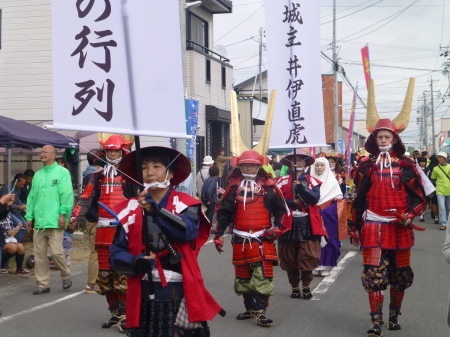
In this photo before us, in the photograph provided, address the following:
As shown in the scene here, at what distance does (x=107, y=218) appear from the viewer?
7.52 m

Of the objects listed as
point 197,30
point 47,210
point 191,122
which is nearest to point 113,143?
point 47,210

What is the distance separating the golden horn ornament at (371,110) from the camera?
7.51 meters

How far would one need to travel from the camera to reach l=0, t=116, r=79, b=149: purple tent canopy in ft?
37.9

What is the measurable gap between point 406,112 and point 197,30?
2032 cm

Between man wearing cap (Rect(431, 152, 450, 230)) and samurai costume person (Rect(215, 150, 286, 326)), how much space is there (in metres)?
12.1

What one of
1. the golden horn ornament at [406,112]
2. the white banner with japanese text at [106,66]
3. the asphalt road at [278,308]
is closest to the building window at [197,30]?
the asphalt road at [278,308]

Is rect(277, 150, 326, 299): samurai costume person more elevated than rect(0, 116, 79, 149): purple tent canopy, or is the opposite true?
rect(0, 116, 79, 149): purple tent canopy

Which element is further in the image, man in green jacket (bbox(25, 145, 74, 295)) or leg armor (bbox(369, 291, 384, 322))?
man in green jacket (bbox(25, 145, 74, 295))

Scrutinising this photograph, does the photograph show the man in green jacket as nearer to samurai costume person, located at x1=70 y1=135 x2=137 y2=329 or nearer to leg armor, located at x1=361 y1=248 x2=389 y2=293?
samurai costume person, located at x1=70 y1=135 x2=137 y2=329

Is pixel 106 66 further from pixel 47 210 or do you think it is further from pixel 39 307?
pixel 47 210

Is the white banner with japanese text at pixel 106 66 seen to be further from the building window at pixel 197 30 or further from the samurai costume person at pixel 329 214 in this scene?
the building window at pixel 197 30

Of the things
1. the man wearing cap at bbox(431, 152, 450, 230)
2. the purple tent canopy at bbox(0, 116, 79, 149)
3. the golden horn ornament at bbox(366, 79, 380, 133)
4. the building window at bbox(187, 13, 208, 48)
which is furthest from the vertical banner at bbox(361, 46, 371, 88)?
the building window at bbox(187, 13, 208, 48)

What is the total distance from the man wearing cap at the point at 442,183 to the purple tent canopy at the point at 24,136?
10.1 metres

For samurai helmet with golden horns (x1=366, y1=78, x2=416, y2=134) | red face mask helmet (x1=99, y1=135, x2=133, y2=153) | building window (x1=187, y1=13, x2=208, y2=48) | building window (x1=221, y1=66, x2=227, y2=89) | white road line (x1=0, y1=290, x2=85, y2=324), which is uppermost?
building window (x1=187, y1=13, x2=208, y2=48)
